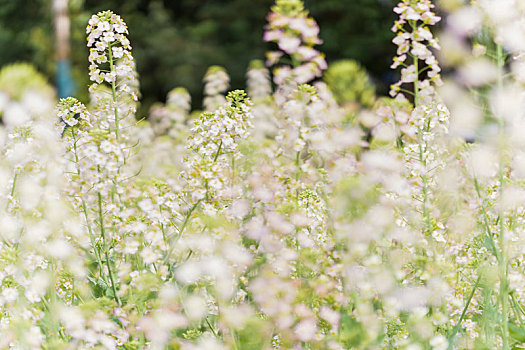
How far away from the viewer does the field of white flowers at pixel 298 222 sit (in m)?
2.03

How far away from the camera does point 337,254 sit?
2.14 m

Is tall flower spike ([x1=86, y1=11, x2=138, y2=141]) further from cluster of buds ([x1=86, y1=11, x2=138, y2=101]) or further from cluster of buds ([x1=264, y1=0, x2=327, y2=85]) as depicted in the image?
cluster of buds ([x1=264, y1=0, x2=327, y2=85])

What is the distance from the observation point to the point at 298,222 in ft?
7.27

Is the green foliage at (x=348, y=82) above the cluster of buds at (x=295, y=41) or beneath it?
above

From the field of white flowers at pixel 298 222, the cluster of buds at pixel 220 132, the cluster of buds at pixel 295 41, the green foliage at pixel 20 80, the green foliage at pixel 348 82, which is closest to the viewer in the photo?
the field of white flowers at pixel 298 222

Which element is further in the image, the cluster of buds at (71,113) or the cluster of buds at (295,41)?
the cluster of buds at (71,113)

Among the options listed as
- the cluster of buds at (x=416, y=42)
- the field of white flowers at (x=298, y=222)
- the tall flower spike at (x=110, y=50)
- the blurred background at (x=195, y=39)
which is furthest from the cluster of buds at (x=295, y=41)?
the blurred background at (x=195, y=39)

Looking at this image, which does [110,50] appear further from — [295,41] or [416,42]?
[416,42]

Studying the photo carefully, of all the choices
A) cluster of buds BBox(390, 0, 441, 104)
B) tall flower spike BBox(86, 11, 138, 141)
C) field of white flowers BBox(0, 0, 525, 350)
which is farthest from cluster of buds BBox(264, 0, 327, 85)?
tall flower spike BBox(86, 11, 138, 141)

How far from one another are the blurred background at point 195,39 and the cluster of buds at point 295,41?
13497mm

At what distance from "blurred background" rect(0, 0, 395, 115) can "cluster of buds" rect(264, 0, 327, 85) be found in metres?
13.5

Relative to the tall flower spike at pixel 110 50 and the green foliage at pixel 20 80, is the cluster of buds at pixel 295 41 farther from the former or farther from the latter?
the green foliage at pixel 20 80

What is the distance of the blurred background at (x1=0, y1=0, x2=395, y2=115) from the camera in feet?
52.2

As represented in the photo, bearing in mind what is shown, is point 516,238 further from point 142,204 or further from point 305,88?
point 142,204
